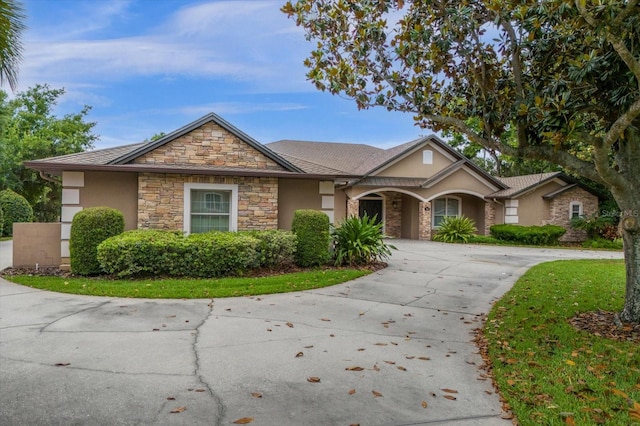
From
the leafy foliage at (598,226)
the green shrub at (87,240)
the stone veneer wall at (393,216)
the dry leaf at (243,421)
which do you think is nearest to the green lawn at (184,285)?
the green shrub at (87,240)

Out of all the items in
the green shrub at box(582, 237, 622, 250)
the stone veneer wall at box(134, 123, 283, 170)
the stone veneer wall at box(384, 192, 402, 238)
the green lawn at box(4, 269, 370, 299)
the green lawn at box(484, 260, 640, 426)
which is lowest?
the green lawn at box(484, 260, 640, 426)

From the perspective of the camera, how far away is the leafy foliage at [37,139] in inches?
945

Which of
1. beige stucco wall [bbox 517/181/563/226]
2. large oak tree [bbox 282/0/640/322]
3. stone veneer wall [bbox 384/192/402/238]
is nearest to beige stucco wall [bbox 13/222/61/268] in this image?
large oak tree [bbox 282/0/640/322]

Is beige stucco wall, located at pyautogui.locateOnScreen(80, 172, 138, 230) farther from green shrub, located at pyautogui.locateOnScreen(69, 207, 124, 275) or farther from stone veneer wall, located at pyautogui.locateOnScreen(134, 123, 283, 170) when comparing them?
green shrub, located at pyautogui.locateOnScreen(69, 207, 124, 275)

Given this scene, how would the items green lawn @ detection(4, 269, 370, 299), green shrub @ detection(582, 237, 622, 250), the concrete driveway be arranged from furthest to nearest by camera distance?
green shrub @ detection(582, 237, 622, 250), green lawn @ detection(4, 269, 370, 299), the concrete driveway

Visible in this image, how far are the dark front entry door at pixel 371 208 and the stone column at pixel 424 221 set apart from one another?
8.20 ft

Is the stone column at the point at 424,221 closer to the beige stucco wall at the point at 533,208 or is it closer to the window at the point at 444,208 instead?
the window at the point at 444,208

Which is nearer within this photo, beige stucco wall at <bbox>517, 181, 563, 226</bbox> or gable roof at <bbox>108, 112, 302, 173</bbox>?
gable roof at <bbox>108, 112, 302, 173</bbox>

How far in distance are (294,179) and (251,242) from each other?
10.6ft

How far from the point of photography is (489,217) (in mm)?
23703

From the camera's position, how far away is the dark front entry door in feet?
77.8

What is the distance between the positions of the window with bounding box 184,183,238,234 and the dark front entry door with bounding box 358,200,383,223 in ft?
41.8

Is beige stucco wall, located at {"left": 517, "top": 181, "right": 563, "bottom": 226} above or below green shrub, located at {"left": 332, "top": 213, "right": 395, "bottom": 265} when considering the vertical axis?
above

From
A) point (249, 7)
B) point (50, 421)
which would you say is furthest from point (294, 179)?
point (50, 421)
